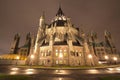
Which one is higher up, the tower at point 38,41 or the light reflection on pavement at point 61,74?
the tower at point 38,41

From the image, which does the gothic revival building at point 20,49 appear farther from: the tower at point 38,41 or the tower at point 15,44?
the tower at point 38,41

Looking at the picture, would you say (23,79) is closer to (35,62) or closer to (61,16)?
(35,62)

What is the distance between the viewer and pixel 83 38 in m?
55.0

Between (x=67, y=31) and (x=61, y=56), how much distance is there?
1783cm

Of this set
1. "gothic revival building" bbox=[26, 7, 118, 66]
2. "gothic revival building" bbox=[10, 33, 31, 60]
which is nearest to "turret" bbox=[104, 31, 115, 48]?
"gothic revival building" bbox=[26, 7, 118, 66]

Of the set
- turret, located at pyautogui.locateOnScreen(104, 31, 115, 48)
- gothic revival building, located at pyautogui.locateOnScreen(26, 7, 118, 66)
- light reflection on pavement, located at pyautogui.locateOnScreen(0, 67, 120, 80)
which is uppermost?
turret, located at pyautogui.locateOnScreen(104, 31, 115, 48)

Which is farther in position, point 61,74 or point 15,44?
point 15,44

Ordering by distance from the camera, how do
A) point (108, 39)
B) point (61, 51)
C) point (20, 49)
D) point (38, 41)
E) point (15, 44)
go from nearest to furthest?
point (61, 51) < point (38, 41) < point (20, 49) < point (15, 44) < point (108, 39)

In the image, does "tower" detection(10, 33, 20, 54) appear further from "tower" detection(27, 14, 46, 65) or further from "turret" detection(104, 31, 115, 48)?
"turret" detection(104, 31, 115, 48)

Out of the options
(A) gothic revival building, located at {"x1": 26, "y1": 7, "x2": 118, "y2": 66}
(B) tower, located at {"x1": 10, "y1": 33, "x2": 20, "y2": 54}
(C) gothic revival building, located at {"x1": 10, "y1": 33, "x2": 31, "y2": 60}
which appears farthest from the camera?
(B) tower, located at {"x1": 10, "y1": 33, "x2": 20, "y2": 54}

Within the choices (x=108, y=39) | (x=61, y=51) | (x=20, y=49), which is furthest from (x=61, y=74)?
(x=108, y=39)

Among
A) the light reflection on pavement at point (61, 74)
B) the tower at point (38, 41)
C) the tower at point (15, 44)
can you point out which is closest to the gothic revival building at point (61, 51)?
the tower at point (38, 41)

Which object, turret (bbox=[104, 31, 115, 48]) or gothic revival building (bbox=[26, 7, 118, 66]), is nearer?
gothic revival building (bbox=[26, 7, 118, 66])

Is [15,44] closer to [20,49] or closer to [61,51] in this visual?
[20,49]
